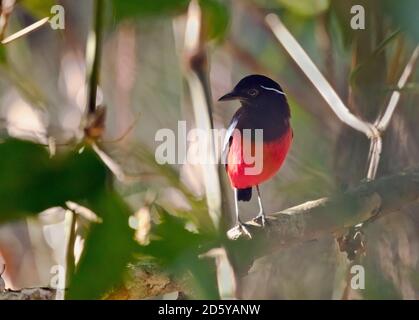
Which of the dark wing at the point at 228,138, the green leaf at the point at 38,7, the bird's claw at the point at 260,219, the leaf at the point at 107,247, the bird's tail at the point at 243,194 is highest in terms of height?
the green leaf at the point at 38,7

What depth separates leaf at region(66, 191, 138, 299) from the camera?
414 millimetres

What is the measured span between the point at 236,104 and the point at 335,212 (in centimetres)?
15

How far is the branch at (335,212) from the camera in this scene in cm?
66

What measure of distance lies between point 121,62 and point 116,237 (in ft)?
1.03

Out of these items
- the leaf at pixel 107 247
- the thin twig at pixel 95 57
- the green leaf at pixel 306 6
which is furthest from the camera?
the green leaf at pixel 306 6

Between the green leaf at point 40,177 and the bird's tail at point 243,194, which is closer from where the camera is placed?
the green leaf at point 40,177

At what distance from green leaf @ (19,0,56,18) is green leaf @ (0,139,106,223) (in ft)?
0.85

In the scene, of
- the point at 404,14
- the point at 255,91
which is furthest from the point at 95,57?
the point at 404,14

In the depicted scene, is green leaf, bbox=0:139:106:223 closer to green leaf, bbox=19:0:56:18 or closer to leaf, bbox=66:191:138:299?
leaf, bbox=66:191:138:299

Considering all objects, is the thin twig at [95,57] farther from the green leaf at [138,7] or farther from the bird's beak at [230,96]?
the bird's beak at [230,96]

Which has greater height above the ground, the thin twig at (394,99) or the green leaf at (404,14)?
the green leaf at (404,14)

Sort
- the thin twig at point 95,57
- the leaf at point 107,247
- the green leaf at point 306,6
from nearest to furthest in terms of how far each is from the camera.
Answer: the leaf at point 107,247, the thin twig at point 95,57, the green leaf at point 306,6

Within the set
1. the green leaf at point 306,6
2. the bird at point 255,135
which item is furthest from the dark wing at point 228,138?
the green leaf at point 306,6
